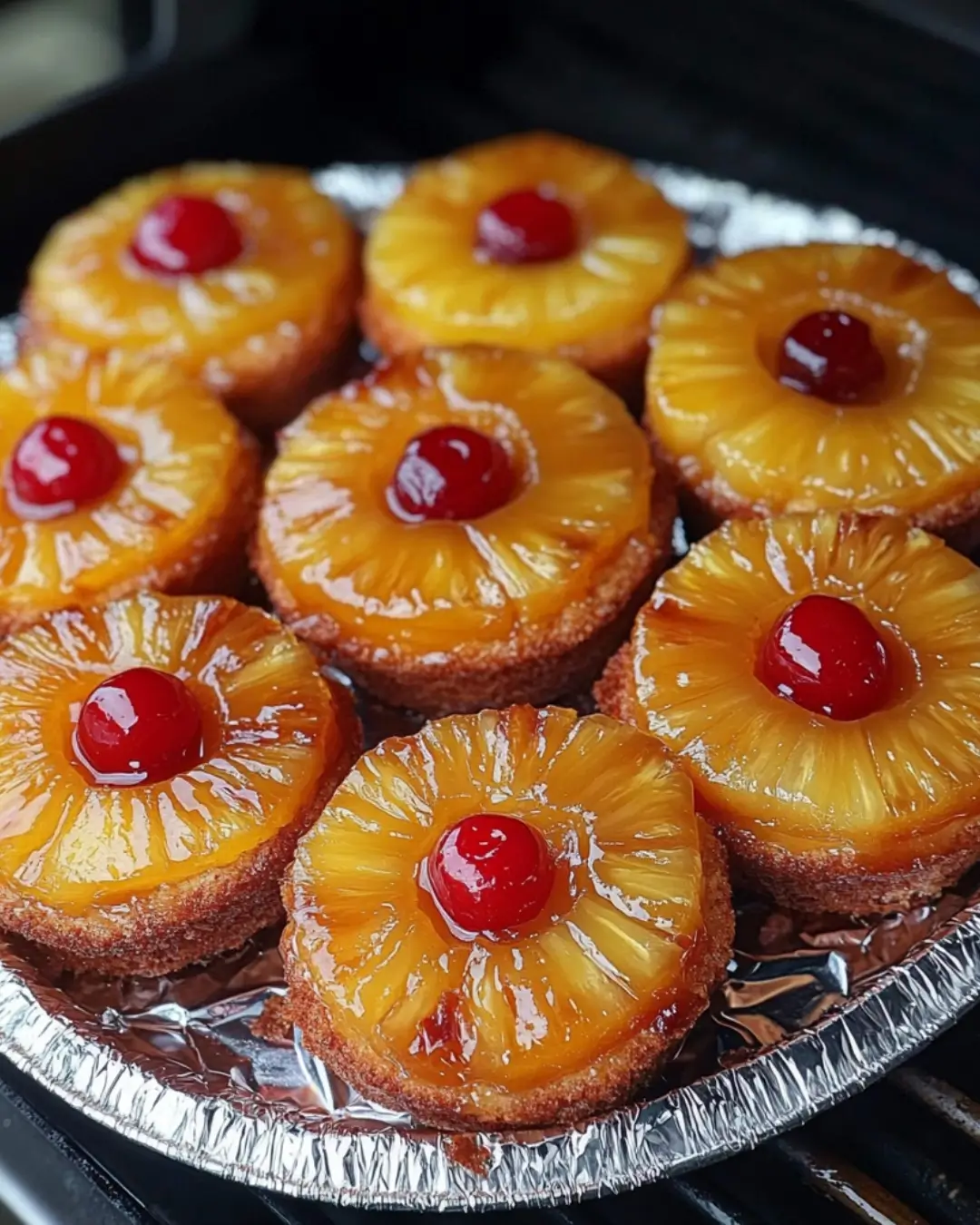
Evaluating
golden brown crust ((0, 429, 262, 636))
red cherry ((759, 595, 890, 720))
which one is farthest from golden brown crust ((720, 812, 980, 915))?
golden brown crust ((0, 429, 262, 636))

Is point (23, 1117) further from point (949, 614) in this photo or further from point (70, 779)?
point (949, 614)

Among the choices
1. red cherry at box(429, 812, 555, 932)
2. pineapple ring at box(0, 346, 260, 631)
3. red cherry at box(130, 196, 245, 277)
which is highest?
red cherry at box(429, 812, 555, 932)

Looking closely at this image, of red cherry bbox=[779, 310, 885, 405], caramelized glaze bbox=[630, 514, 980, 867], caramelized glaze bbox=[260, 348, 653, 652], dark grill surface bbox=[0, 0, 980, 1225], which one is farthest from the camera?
dark grill surface bbox=[0, 0, 980, 1225]

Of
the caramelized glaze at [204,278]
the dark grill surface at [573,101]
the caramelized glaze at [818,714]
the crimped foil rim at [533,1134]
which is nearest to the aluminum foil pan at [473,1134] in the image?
the crimped foil rim at [533,1134]

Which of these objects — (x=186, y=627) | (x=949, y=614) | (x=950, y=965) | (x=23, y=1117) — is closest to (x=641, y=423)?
(x=949, y=614)

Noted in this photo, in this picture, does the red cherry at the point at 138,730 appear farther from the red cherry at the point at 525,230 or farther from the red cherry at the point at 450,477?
the red cherry at the point at 525,230

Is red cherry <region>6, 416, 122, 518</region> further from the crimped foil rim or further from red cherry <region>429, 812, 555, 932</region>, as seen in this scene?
red cherry <region>429, 812, 555, 932</region>

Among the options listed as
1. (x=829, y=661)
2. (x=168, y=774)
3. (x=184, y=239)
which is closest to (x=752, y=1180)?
(x=829, y=661)
